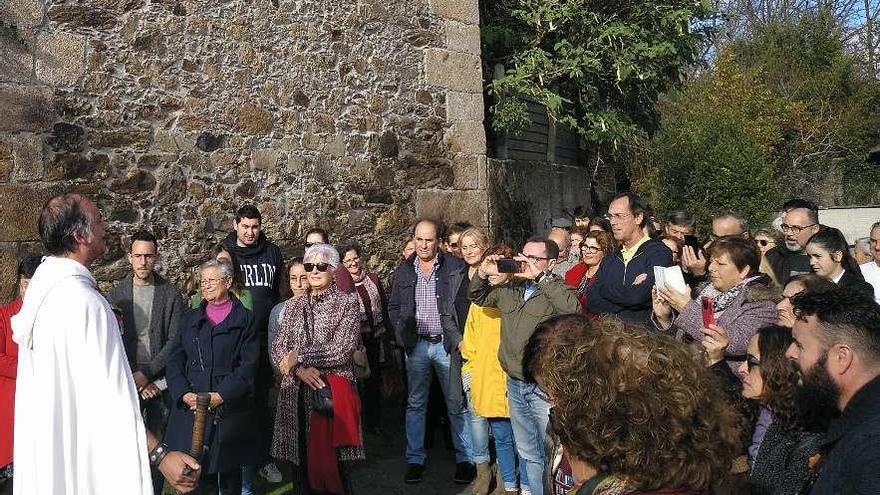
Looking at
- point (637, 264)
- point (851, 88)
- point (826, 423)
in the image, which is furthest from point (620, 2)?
point (851, 88)

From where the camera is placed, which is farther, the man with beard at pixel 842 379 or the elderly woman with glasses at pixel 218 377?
the elderly woman with glasses at pixel 218 377

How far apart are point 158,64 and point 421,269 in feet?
8.01

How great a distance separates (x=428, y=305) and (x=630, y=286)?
5.20 ft

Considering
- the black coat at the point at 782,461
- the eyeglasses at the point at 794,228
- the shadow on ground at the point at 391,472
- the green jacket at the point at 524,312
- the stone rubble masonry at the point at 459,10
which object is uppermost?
the stone rubble masonry at the point at 459,10

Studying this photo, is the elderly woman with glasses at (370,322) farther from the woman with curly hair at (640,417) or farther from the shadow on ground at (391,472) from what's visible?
the woman with curly hair at (640,417)

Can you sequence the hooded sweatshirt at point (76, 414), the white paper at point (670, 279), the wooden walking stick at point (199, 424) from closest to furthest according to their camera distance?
the hooded sweatshirt at point (76, 414) → the wooden walking stick at point (199, 424) → the white paper at point (670, 279)

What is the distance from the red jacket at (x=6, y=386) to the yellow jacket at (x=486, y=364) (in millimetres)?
2581

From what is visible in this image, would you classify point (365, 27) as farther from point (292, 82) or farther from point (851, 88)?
point (851, 88)

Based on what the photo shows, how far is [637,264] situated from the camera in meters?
4.89

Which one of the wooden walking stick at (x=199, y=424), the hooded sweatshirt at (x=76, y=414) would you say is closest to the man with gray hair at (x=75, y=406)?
the hooded sweatshirt at (x=76, y=414)

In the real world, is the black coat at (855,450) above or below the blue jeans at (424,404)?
above

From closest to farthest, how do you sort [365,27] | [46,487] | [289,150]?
[46,487]
[289,150]
[365,27]

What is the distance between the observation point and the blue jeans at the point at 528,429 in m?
4.86

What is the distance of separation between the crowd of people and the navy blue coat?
0.04ft
